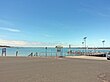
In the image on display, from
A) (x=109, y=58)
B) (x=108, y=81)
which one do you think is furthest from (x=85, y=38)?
(x=108, y=81)

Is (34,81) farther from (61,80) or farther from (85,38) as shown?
(85,38)

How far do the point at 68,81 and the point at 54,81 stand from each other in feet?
2.74

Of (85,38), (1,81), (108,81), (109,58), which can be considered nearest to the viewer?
(1,81)

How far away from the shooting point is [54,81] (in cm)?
1252

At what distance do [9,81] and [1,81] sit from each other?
439mm

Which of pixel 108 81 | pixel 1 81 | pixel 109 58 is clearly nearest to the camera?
pixel 1 81

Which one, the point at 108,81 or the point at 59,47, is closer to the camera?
the point at 108,81

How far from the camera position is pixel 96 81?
1298cm

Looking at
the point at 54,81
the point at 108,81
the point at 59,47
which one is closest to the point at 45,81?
the point at 54,81

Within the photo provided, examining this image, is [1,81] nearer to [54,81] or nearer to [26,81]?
[26,81]

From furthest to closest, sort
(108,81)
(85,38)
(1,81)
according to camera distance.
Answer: (85,38) < (108,81) < (1,81)

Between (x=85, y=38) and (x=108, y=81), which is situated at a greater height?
(x=85, y=38)

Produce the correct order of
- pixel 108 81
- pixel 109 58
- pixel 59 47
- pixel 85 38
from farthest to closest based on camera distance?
pixel 85 38 → pixel 59 47 → pixel 109 58 → pixel 108 81

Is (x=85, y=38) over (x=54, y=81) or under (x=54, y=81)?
over
